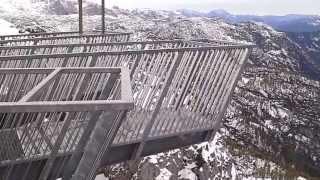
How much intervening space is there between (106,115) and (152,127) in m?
6.69

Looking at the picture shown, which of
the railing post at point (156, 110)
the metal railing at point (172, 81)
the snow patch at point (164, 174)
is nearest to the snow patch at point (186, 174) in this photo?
the snow patch at point (164, 174)

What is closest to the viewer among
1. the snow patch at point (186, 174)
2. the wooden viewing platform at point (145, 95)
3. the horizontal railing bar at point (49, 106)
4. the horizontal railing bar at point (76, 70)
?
the horizontal railing bar at point (49, 106)

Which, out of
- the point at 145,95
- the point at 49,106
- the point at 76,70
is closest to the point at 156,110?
the point at 145,95

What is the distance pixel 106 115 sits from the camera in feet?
13.6

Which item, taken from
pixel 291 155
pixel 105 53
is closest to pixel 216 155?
pixel 105 53

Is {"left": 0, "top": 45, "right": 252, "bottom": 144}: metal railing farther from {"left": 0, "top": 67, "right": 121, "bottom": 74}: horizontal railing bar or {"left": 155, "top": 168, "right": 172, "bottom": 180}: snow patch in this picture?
{"left": 155, "top": 168, "right": 172, "bottom": 180}: snow patch

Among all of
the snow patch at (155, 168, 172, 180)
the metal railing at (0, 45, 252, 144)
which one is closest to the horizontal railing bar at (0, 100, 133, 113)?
the metal railing at (0, 45, 252, 144)

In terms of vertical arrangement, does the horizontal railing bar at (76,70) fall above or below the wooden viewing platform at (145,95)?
above

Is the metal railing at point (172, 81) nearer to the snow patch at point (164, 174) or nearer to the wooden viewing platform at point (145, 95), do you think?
the wooden viewing platform at point (145, 95)

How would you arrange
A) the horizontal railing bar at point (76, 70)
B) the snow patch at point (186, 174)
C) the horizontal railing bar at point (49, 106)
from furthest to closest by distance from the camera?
1. the snow patch at point (186, 174)
2. the horizontal railing bar at point (76, 70)
3. the horizontal railing bar at point (49, 106)

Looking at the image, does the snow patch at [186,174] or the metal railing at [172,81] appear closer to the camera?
the metal railing at [172,81]

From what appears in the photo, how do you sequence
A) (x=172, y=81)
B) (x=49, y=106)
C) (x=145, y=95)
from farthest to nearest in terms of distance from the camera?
(x=172, y=81), (x=145, y=95), (x=49, y=106)

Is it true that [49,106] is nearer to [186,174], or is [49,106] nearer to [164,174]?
[164,174]

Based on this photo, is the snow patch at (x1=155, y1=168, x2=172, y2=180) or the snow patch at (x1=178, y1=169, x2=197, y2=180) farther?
the snow patch at (x1=178, y1=169, x2=197, y2=180)
